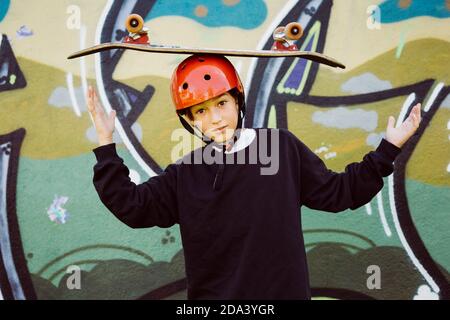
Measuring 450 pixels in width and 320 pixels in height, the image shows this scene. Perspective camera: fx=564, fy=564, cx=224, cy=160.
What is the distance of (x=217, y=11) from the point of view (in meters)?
3.89

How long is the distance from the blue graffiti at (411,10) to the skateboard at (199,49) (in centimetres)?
161

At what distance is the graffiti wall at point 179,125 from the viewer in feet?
12.5

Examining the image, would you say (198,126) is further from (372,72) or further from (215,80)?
(372,72)

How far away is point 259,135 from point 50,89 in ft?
6.64

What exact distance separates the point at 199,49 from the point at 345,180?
84 centimetres

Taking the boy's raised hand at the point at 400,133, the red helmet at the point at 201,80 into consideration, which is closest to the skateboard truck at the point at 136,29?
the red helmet at the point at 201,80

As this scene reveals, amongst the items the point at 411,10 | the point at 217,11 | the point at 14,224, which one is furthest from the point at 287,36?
the point at 14,224

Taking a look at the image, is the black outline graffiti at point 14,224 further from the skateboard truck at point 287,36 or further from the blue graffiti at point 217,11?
the skateboard truck at point 287,36

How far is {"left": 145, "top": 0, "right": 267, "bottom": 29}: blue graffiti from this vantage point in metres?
3.88

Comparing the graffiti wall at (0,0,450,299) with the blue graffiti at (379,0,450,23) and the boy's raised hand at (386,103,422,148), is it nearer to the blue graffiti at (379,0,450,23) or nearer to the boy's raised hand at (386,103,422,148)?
the blue graffiti at (379,0,450,23)

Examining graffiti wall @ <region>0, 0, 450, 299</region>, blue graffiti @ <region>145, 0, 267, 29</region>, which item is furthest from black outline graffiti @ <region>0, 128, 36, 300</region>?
blue graffiti @ <region>145, 0, 267, 29</region>

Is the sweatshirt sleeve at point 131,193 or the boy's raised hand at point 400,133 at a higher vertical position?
the boy's raised hand at point 400,133
